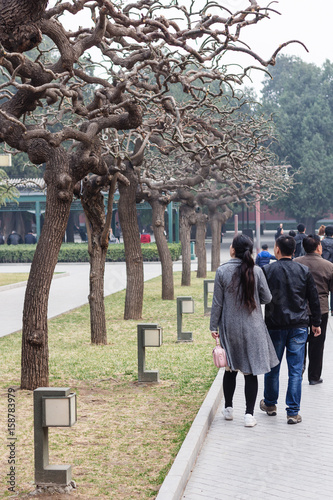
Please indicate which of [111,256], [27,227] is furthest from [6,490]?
[27,227]

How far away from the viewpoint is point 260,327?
7184 millimetres

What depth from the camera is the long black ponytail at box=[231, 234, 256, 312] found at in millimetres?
7121

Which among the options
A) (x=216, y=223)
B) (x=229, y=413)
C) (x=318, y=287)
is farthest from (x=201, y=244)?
(x=229, y=413)

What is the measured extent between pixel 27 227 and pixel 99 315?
157ft

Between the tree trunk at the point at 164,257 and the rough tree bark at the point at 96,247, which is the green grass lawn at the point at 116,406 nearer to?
the rough tree bark at the point at 96,247

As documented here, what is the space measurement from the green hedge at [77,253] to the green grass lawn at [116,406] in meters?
25.1

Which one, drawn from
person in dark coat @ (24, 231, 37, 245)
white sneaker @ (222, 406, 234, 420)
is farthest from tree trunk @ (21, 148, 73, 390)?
person in dark coat @ (24, 231, 37, 245)

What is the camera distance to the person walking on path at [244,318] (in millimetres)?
7129

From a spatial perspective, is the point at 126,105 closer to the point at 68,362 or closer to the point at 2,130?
the point at 2,130

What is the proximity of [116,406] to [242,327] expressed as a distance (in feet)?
6.30

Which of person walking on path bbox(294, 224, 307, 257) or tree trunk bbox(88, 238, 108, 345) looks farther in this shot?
person walking on path bbox(294, 224, 307, 257)

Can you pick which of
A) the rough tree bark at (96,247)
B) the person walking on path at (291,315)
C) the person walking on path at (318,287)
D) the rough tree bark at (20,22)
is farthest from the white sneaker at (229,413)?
the rough tree bark at (96,247)

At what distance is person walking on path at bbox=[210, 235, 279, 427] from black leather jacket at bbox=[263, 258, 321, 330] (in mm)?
226

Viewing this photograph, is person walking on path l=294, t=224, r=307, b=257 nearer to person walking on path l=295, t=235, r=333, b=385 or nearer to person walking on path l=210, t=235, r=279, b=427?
person walking on path l=295, t=235, r=333, b=385
